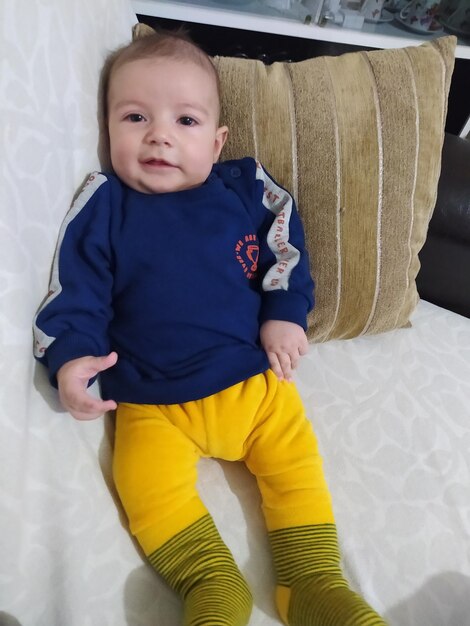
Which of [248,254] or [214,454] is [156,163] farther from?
[214,454]

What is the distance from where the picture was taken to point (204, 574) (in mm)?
624

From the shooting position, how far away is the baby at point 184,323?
25.8 inches

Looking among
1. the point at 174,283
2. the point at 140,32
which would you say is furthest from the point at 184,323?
the point at 140,32

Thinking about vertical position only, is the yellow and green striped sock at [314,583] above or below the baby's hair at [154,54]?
below

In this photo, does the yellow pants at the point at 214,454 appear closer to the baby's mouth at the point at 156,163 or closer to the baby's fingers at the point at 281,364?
the baby's fingers at the point at 281,364

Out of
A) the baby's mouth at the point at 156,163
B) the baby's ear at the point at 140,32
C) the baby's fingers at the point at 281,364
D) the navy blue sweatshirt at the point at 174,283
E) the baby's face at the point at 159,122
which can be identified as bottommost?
the baby's fingers at the point at 281,364

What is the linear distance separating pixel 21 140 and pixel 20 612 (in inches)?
20.8

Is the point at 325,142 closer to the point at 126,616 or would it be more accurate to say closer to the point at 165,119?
the point at 165,119

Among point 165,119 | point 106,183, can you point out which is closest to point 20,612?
point 106,183

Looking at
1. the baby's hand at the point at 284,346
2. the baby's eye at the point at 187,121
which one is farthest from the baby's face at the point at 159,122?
the baby's hand at the point at 284,346

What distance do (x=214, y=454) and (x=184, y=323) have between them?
0.67 ft

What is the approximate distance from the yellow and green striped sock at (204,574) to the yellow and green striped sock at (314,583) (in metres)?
0.06

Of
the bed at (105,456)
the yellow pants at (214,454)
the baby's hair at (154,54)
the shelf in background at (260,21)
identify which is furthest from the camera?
the shelf in background at (260,21)

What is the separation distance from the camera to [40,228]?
24.7 inches
